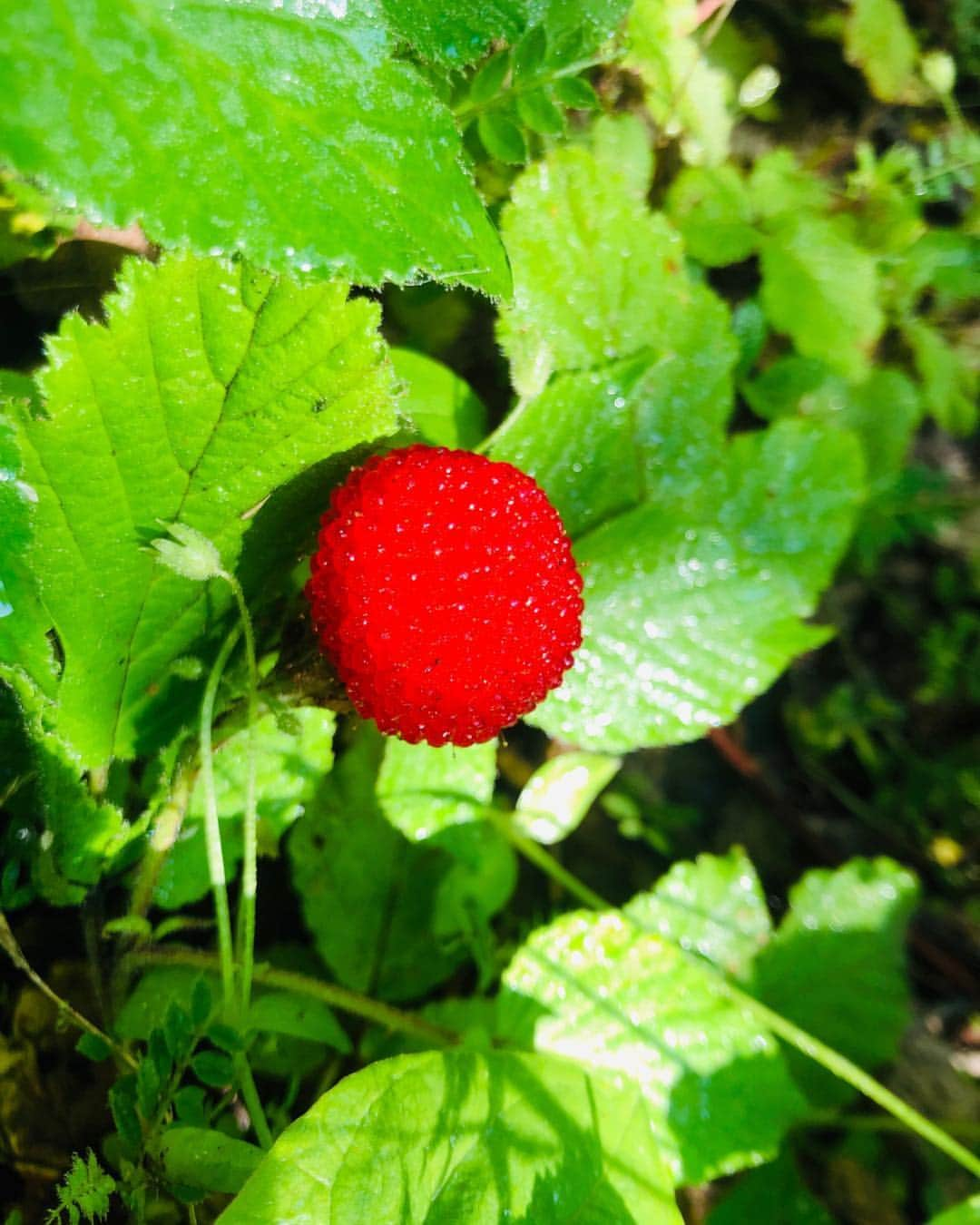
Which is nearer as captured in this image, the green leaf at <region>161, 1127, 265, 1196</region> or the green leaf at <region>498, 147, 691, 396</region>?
the green leaf at <region>161, 1127, 265, 1196</region>

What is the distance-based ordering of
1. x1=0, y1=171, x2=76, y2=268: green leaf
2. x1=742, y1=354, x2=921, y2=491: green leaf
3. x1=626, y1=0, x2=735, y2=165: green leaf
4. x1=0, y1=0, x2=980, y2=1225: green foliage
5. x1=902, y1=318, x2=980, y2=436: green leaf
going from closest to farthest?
x1=0, y1=0, x2=980, y2=1225: green foliage
x1=0, y1=171, x2=76, y2=268: green leaf
x1=626, y1=0, x2=735, y2=165: green leaf
x1=742, y1=354, x2=921, y2=491: green leaf
x1=902, y1=318, x2=980, y2=436: green leaf

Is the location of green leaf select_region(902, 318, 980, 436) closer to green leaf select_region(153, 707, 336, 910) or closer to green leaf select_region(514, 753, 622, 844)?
green leaf select_region(514, 753, 622, 844)

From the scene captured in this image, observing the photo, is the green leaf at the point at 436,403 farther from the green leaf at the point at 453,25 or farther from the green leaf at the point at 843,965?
the green leaf at the point at 843,965

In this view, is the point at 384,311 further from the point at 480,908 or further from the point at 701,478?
the point at 480,908

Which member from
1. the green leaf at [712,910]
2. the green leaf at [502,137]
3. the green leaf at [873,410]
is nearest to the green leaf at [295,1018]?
the green leaf at [712,910]

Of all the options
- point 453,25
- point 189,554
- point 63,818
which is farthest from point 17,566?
point 453,25

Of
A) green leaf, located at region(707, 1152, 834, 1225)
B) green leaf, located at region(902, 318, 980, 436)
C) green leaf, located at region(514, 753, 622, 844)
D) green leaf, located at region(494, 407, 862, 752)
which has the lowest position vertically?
green leaf, located at region(707, 1152, 834, 1225)

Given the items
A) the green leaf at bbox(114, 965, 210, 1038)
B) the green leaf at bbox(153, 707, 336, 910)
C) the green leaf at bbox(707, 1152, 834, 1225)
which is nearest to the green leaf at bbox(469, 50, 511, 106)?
the green leaf at bbox(153, 707, 336, 910)
